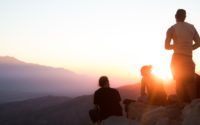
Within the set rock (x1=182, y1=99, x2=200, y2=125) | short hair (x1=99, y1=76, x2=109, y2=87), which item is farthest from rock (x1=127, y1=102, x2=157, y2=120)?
rock (x1=182, y1=99, x2=200, y2=125)

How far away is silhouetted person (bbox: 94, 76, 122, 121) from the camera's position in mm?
12852

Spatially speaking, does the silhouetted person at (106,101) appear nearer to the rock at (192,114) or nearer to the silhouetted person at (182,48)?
the silhouetted person at (182,48)

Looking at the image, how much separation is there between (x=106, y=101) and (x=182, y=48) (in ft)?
11.7

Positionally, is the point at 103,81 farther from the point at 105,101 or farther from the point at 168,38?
the point at 168,38

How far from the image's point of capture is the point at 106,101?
1292cm

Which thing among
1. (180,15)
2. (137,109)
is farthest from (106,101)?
(180,15)

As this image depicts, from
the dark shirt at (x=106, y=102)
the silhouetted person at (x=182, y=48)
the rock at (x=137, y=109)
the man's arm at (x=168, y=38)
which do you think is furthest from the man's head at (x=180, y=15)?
the dark shirt at (x=106, y=102)

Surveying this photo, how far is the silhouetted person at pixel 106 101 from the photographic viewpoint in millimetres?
12852

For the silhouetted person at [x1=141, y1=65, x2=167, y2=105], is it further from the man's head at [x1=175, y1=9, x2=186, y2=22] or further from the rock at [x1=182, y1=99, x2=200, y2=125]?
the rock at [x1=182, y1=99, x2=200, y2=125]

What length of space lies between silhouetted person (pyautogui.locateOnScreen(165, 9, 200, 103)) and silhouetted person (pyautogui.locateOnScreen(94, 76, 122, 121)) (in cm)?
286

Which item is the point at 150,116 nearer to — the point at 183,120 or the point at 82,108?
the point at 183,120

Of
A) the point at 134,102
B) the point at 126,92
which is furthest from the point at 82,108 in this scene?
the point at 134,102

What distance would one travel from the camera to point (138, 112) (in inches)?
502

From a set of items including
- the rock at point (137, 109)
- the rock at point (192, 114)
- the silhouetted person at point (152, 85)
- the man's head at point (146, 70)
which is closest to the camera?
the rock at point (192, 114)
